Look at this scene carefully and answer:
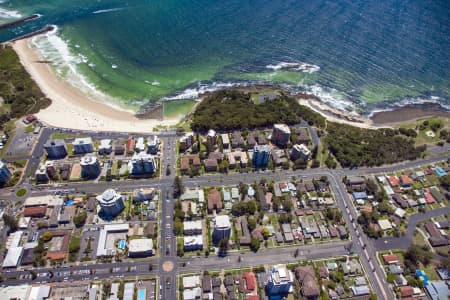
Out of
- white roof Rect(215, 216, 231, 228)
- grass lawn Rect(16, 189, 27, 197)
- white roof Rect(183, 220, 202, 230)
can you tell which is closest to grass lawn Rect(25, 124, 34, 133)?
grass lawn Rect(16, 189, 27, 197)

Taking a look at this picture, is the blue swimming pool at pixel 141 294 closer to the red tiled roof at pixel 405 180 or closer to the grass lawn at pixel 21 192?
the grass lawn at pixel 21 192

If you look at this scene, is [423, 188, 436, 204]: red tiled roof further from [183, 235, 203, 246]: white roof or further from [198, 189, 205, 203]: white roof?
[183, 235, 203, 246]: white roof

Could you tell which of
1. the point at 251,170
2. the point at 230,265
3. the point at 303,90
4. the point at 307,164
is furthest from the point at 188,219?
the point at 303,90

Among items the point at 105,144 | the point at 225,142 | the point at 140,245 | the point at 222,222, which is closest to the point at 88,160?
the point at 105,144

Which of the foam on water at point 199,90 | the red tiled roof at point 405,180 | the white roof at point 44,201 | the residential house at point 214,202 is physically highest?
the foam on water at point 199,90

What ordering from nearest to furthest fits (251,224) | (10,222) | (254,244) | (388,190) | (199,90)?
(254,244) < (10,222) < (251,224) < (388,190) < (199,90)

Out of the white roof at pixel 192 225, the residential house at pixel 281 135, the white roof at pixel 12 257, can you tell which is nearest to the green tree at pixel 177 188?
the white roof at pixel 192 225

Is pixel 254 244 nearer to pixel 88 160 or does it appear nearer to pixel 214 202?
pixel 214 202
